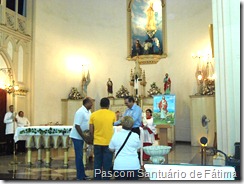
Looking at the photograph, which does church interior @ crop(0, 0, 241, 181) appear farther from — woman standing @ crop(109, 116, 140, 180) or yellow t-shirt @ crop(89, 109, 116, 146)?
woman standing @ crop(109, 116, 140, 180)

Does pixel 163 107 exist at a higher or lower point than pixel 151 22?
lower

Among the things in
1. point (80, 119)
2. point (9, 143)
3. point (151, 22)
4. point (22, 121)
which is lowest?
point (9, 143)

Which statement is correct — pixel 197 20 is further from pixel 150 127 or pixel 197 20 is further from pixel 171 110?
pixel 150 127

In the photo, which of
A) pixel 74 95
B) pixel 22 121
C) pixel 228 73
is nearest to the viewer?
pixel 228 73

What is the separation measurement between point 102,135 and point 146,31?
36.3ft

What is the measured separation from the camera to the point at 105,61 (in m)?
16.5

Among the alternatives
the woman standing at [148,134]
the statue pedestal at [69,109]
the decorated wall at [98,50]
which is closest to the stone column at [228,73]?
the woman standing at [148,134]

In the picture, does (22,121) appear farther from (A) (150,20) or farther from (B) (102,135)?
(A) (150,20)

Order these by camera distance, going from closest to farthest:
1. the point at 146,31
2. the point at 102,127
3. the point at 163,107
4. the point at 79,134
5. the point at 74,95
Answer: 1. the point at 102,127
2. the point at 79,134
3. the point at 163,107
4. the point at 74,95
5. the point at 146,31

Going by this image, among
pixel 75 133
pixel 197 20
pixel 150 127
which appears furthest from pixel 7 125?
pixel 197 20

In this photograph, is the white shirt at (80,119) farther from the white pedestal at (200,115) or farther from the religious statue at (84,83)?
the religious statue at (84,83)

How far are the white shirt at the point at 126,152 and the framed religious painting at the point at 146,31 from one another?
11.4 metres

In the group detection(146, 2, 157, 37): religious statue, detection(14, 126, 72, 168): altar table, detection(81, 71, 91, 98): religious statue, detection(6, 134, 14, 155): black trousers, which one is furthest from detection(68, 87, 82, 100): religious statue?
detection(14, 126, 72, 168): altar table

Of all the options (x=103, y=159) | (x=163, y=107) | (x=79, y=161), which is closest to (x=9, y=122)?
(x=163, y=107)
